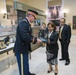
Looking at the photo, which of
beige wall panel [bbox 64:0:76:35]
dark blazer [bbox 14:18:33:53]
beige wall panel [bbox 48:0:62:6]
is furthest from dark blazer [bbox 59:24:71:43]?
beige wall panel [bbox 48:0:62:6]

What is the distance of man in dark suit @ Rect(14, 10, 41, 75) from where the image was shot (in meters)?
2.12

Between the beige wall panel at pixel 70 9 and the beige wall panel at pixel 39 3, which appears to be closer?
the beige wall panel at pixel 70 9

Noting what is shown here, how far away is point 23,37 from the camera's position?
2.10 meters

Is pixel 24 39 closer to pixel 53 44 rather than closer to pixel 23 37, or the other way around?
pixel 23 37

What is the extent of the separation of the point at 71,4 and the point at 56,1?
3.84ft

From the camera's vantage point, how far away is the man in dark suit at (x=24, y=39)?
6.96ft

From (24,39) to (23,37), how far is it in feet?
0.15

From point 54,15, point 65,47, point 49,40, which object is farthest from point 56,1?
point 49,40

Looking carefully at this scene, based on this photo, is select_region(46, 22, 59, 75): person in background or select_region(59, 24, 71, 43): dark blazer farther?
select_region(59, 24, 71, 43): dark blazer

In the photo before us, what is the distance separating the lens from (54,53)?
2.65 meters

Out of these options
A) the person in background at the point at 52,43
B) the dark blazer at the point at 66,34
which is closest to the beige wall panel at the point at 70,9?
the dark blazer at the point at 66,34

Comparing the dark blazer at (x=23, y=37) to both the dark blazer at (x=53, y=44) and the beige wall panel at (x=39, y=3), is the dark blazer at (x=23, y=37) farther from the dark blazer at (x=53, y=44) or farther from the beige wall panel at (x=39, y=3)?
the beige wall panel at (x=39, y=3)

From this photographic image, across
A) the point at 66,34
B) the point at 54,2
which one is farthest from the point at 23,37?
the point at 54,2

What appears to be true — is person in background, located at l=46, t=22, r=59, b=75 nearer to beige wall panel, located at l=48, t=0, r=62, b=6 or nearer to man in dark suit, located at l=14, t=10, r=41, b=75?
man in dark suit, located at l=14, t=10, r=41, b=75
